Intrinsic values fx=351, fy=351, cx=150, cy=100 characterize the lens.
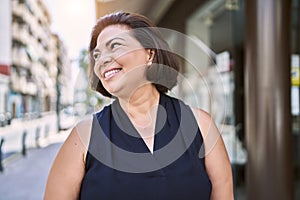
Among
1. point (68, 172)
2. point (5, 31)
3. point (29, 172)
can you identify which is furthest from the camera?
point (5, 31)

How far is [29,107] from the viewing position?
126cm

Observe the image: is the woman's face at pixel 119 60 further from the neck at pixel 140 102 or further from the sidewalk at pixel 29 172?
the sidewalk at pixel 29 172

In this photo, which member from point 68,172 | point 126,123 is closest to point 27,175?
point 68,172

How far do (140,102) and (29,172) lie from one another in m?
0.46

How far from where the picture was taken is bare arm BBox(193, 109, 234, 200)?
974 mm

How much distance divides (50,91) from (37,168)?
0.29 metres

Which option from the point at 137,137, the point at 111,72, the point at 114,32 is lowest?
the point at 137,137

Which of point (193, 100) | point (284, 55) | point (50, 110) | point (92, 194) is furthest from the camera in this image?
point (284, 55)

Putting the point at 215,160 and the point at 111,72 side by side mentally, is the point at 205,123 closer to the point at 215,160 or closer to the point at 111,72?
the point at 215,160

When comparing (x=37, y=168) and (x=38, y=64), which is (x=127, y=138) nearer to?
(x=37, y=168)

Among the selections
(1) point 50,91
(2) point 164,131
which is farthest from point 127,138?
(1) point 50,91

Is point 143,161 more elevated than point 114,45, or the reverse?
point 114,45

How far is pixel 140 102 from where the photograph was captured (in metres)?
0.97

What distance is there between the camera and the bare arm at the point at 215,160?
0.97m
